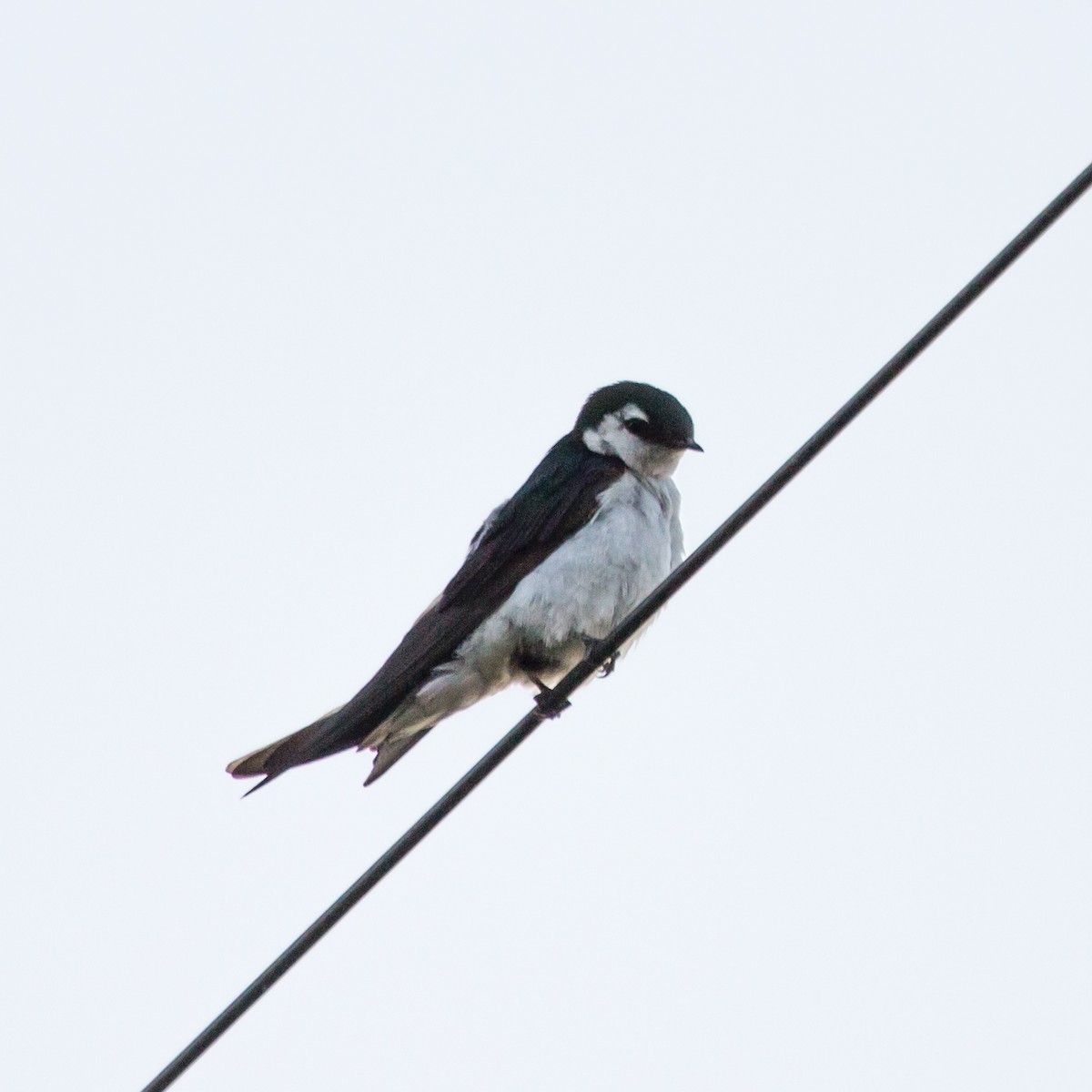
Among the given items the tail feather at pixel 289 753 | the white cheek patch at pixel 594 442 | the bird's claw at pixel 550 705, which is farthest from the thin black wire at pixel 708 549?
the white cheek patch at pixel 594 442

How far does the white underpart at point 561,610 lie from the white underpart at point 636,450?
347mm

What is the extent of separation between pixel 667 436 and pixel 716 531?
2.31m

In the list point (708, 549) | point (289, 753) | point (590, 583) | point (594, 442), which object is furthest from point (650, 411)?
point (708, 549)

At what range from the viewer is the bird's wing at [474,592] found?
5426 millimetres

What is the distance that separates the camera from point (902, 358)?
3.54 metres

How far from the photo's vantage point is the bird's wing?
5.43m

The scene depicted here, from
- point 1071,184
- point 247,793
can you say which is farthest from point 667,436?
point 1071,184

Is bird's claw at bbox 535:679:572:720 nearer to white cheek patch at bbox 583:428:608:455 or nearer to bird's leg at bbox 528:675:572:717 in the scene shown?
bird's leg at bbox 528:675:572:717

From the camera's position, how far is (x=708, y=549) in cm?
381

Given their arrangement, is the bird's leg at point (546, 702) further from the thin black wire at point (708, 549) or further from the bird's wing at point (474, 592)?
the thin black wire at point (708, 549)

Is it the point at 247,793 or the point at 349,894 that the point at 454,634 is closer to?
the point at 247,793

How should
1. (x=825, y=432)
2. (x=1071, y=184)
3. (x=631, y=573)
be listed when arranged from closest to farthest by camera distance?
(x=1071, y=184) < (x=825, y=432) < (x=631, y=573)

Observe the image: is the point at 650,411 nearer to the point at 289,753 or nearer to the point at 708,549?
the point at 289,753

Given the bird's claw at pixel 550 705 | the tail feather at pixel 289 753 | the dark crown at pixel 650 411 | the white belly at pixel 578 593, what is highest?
the dark crown at pixel 650 411
